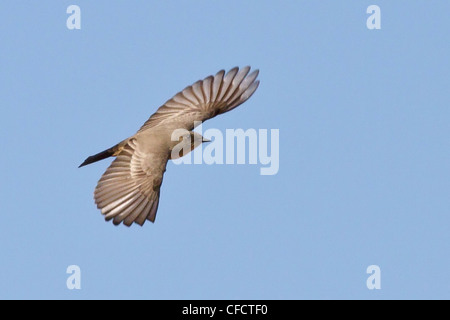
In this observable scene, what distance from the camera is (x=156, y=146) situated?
14805mm

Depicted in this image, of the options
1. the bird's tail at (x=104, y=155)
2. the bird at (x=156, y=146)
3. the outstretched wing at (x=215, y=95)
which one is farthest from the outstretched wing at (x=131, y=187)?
the outstretched wing at (x=215, y=95)

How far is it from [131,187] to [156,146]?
768 mm

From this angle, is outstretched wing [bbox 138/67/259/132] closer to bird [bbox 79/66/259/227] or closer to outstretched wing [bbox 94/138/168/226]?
bird [bbox 79/66/259/227]

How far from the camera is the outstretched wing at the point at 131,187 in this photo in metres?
14.2

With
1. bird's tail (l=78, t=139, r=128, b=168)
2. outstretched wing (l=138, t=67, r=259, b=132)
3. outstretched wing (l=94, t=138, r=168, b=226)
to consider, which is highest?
outstretched wing (l=138, t=67, r=259, b=132)

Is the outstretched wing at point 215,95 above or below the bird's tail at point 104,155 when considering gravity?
above

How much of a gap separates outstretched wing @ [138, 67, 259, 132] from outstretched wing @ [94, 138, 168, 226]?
1272 millimetres

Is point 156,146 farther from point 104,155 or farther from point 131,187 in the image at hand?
point 104,155

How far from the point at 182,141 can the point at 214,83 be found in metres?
1.38

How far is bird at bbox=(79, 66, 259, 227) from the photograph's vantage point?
14.3 metres

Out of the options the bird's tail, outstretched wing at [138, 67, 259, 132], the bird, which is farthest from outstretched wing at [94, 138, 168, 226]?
outstretched wing at [138, 67, 259, 132]

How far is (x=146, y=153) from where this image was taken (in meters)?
14.7

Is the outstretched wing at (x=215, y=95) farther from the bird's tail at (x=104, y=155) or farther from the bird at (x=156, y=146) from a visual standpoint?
the bird's tail at (x=104, y=155)

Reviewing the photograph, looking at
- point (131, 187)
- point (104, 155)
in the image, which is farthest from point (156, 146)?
point (104, 155)
